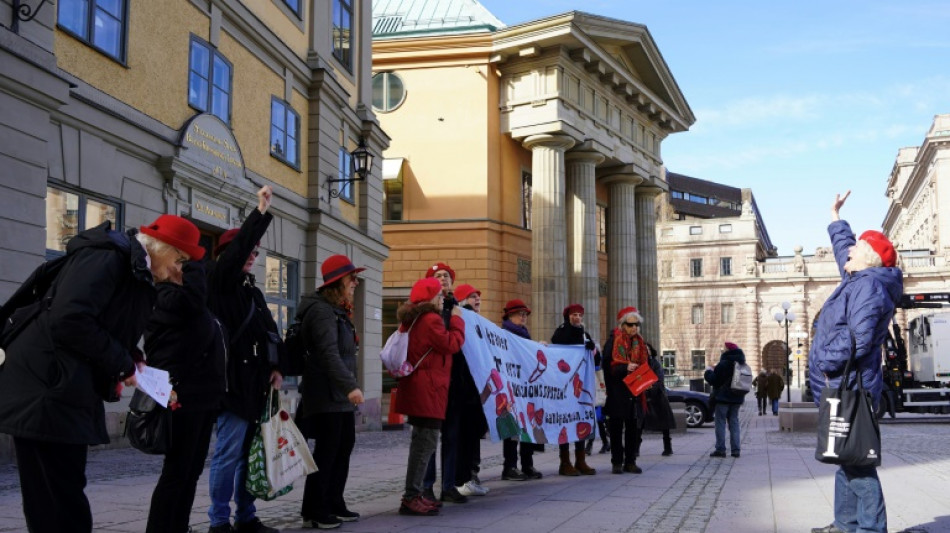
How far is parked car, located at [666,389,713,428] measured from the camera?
23.8m

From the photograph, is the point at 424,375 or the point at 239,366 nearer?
the point at 239,366

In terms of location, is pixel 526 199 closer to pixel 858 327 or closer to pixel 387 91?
pixel 387 91

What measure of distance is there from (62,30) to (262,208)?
7271 millimetres

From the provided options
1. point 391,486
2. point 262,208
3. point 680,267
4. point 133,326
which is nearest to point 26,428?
point 133,326

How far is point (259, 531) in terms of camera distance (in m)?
6.32

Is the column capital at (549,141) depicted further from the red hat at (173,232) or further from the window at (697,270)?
the window at (697,270)

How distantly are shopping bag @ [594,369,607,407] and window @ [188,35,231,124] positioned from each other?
7754mm

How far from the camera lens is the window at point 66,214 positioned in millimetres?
11523

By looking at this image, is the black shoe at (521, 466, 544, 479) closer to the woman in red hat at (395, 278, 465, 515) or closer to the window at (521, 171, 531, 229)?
the woman in red hat at (395, 278, 465, 515)

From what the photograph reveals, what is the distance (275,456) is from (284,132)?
13500 millimetres

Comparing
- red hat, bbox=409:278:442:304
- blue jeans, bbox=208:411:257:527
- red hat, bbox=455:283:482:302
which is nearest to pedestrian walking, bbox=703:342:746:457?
red hat, bbox=455:283:482:302

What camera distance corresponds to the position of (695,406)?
78.8 feet

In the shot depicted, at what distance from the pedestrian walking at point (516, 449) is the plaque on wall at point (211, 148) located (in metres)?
6.25

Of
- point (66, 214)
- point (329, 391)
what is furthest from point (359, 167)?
point (329, 391)
